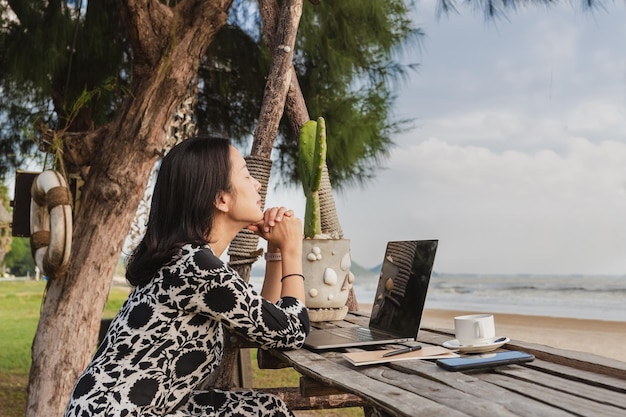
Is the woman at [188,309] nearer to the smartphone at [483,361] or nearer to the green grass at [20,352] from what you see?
the smartphone at [483,361]

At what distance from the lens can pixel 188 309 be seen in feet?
4.02

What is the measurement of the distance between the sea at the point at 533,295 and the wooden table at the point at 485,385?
413 inches

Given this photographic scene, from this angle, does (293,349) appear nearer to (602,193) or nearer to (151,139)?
(151,139)

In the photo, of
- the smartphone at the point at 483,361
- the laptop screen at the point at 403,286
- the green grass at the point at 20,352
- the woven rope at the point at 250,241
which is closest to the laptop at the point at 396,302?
the laptop screen at the point at 403,286

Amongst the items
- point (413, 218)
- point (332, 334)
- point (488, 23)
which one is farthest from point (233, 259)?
point (413, 218)

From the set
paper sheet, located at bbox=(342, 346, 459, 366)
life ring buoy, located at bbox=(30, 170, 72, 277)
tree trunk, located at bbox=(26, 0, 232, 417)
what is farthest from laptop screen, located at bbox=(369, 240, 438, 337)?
tree trunk, located at bbox=(26, 0, 232, 417)

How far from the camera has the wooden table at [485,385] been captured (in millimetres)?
826

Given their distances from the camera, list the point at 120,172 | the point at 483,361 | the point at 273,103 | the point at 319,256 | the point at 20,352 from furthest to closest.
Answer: the point at 20,352 → the point at 120,172 → the point at 273,103 → the point at 319,256 → the point at 483,361

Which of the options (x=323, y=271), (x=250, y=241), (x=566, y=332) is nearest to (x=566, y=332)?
(x=566, y=332)

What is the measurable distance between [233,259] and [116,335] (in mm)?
880

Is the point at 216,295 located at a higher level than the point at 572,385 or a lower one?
higher

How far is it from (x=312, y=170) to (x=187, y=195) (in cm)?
65

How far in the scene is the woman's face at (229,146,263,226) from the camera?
1354 mm

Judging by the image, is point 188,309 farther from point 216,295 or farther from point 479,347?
point 479,347
